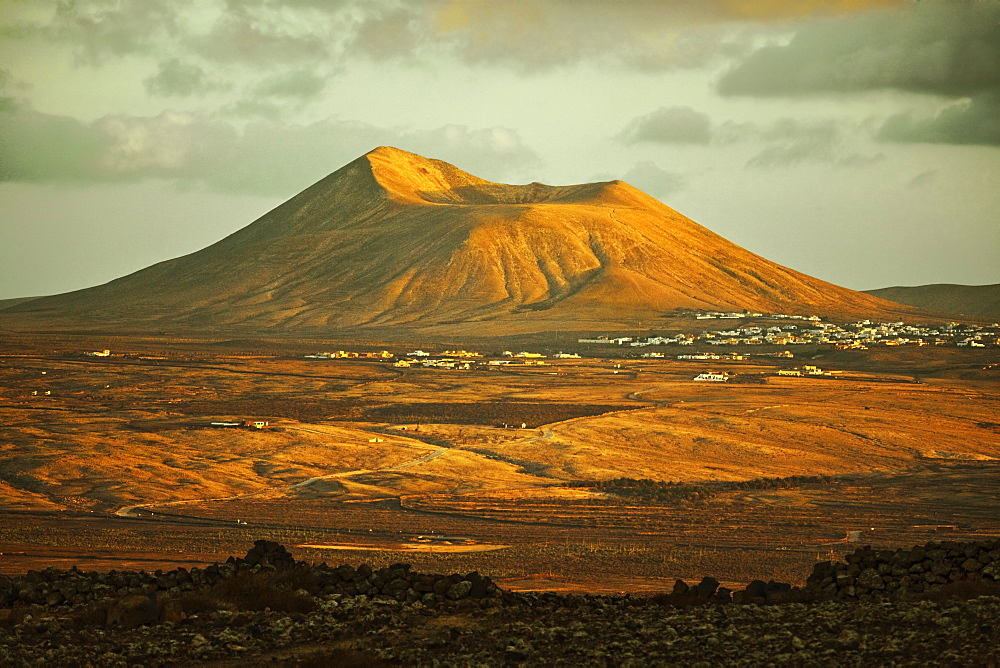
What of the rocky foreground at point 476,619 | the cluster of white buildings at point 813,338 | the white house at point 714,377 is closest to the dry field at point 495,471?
the white house at point 714,377

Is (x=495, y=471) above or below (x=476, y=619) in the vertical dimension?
below

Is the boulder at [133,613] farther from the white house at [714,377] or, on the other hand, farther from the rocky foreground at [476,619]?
the white house at [714,377]

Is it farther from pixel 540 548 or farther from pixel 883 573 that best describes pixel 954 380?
pixel 883 573

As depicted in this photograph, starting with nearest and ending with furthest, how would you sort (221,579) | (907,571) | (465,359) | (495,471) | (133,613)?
(133,613) → (907,571) → (221,579) → (495,471) → (465,359)

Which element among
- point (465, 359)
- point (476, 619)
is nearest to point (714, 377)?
point (465, 359)

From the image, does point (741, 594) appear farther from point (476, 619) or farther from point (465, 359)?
point (465, 359)
